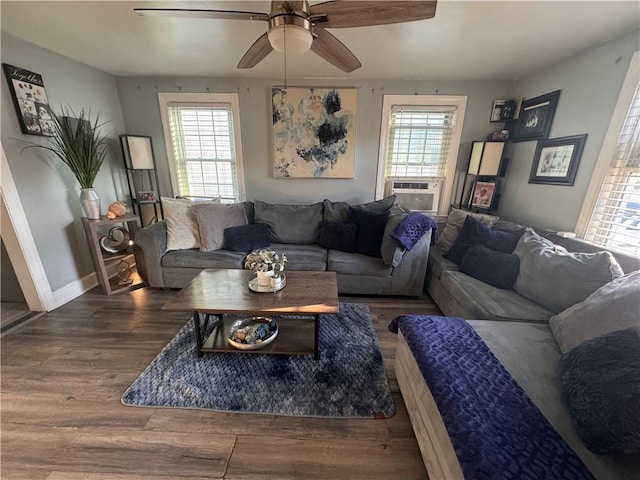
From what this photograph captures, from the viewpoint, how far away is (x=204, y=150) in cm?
342

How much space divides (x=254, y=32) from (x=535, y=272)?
283cm

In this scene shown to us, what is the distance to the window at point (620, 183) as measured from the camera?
1.86m

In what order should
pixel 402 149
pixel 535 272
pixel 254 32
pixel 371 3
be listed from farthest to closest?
1. pixel 402 149
2. pixel 254 32
3. pixel 535 272
4. pixel 371 3

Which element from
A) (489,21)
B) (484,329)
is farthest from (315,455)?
(489,21)

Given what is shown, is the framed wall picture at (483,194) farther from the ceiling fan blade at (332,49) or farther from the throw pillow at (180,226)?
the throw pillow at (180,226)

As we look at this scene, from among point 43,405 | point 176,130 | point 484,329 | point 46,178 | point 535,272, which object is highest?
point 176,130

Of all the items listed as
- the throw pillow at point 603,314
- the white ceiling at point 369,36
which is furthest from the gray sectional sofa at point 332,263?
the white ceiling at point 369,36

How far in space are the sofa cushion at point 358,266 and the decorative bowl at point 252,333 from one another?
3.04 ft

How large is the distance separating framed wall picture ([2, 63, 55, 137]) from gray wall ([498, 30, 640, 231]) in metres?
4.92

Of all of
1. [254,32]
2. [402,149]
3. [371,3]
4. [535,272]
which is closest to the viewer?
[371,3]

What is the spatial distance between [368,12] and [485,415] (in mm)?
1896

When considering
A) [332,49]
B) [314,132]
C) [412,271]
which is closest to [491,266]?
[412,271]

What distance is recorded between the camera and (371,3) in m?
1.20

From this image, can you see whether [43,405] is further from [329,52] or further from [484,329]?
[329,52]
